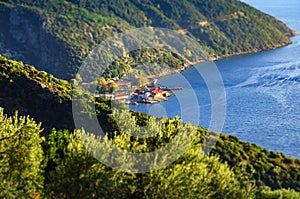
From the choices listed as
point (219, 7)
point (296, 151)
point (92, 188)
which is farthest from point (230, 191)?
point (219, 7)

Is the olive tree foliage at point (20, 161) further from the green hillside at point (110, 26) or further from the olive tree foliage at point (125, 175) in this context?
the green hillside at point (110, 26)

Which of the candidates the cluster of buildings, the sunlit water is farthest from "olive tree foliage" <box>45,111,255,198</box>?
the cluster of buildings

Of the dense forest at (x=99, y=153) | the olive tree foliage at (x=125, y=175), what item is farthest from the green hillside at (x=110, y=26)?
the olive tree foliage at (x=125, y=175)

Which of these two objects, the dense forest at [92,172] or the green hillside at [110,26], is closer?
the dense forest at [92,172]

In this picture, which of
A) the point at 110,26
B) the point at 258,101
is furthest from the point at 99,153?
the point at 110,26

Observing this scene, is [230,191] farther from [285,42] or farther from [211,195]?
[285,42]

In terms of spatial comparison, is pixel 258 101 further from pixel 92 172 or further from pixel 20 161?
pixel 20 161
